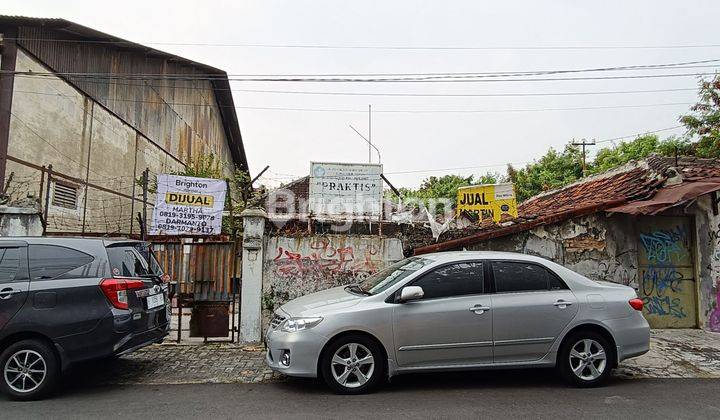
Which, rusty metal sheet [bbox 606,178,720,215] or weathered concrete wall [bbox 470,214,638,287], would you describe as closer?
rusty metal sheet [bbox 606,178,720,215]

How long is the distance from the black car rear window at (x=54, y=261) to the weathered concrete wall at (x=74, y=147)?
607 cm

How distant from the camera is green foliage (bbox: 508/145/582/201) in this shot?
32.0 meters

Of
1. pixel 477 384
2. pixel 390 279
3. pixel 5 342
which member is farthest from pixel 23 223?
pixel 477 384

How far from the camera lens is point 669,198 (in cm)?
809

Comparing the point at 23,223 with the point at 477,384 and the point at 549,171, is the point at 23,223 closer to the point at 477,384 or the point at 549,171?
the point at 477,384

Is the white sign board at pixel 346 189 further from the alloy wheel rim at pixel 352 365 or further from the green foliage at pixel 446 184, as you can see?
the green foliage at pixel 446 184

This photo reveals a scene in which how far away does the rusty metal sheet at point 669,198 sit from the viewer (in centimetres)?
789

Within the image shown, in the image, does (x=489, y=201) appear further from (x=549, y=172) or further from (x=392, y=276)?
(x=549, y=172)

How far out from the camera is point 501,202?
10.6 metres

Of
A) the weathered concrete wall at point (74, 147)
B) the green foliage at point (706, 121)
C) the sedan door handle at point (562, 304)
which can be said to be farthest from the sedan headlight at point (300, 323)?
the green foliage at point (706, 121)

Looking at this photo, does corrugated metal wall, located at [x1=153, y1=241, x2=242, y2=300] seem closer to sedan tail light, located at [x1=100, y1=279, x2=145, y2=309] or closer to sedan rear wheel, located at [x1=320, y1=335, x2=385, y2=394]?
sedan tail light, located at [x1=100, y1=279, x2=145, y2=309]

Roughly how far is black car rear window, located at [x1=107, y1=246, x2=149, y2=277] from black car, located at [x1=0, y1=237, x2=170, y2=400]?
0.05 ft

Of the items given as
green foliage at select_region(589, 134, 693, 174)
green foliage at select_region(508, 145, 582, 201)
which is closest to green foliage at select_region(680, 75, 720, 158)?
green foliage at select_region(589, 134, 693, 174)

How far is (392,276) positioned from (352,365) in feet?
4.24
